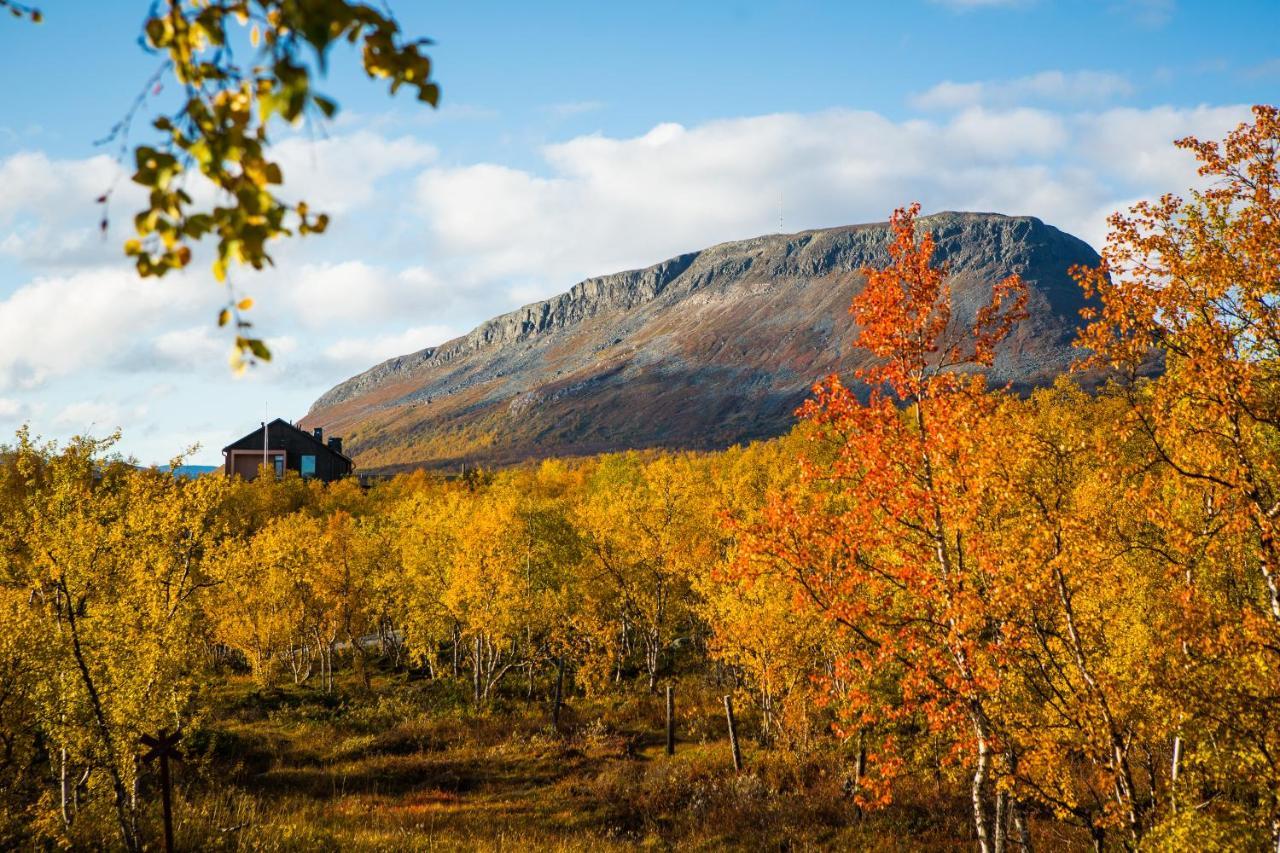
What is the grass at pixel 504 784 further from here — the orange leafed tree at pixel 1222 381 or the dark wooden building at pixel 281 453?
the dark wooden building at pixel 281 453

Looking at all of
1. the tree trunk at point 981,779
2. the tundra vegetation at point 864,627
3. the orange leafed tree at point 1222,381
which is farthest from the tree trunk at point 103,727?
the orange leafed tree at point 1222,381

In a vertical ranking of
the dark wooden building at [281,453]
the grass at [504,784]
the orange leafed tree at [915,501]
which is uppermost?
the dark wooden building at [281,453]

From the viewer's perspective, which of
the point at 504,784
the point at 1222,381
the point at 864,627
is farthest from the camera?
the point at 504,784

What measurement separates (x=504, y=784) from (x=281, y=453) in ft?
274

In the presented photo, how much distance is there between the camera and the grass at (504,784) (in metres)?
21.5

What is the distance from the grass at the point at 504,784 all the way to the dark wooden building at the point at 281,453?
63908 millimetres

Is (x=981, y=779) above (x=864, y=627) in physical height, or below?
below

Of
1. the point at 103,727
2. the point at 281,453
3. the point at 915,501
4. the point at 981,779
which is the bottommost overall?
the point at 981,779

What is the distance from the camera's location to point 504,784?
93.6 ft

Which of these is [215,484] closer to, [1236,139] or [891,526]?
[891,526]

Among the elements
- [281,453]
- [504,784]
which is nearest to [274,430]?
[281,453]

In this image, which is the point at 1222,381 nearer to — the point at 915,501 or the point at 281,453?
the point at 915,501

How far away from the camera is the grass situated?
70.5 ft

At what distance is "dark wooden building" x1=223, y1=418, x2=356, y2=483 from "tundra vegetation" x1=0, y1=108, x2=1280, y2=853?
214 ft
